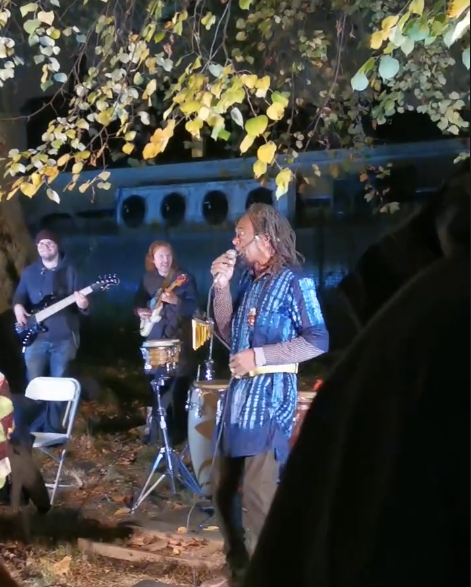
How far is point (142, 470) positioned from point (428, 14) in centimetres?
201

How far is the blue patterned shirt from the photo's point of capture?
73.0 inches

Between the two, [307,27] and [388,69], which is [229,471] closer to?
[388,69]

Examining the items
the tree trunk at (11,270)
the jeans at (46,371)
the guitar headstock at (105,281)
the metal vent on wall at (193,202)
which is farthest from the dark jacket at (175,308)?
the tree trunk at (11,270)

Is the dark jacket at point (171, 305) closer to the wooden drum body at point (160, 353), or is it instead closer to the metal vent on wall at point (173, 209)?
the wooden drum body at point (160, 353)

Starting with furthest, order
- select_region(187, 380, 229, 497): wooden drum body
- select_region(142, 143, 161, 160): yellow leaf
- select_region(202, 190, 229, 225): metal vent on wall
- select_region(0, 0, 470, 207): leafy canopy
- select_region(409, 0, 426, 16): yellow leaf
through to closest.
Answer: select_region(202, 190, 229, 225): metal vent on wall, select_region(187, 380, 229, 497): wooden drum body, select_region(0, 0, 470, 207): leafy canopy, select_region(142, 143, 161, 160): yellow leaf, select_region(409, 0, 426, 16): yellow leaf

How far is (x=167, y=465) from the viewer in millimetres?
2650

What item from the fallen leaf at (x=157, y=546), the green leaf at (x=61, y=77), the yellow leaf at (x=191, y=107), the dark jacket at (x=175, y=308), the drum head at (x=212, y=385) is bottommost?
the fallen leaf at (x=157, y=546)

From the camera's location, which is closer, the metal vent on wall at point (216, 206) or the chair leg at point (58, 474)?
the metal vent on wall at point (216, 206)

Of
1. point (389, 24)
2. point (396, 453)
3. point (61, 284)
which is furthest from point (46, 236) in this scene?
point (396, 453)

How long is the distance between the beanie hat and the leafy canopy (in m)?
0.26

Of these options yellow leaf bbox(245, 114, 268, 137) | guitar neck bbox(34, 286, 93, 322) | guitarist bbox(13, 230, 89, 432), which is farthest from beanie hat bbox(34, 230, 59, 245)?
yellow leaf bbox(245, 114, 268, 137)

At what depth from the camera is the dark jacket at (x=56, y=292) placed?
2707mm

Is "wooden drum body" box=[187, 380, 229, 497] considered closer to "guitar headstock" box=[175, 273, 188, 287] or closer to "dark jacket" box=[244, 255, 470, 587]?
"guitar headstock" box=[175, 273, 188, 287]

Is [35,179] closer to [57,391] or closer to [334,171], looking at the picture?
[57,391]
